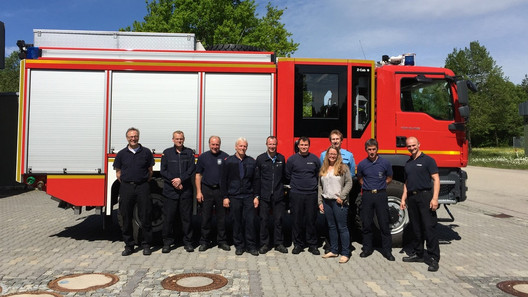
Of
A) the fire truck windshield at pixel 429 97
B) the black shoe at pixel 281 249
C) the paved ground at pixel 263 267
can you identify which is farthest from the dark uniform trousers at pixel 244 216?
the fire truck windshield at pixel 429 97

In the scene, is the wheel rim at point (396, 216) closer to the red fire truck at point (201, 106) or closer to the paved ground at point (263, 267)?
the red fire truck at point (201, 106)

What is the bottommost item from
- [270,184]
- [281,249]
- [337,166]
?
[281,249]

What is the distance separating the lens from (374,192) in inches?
229

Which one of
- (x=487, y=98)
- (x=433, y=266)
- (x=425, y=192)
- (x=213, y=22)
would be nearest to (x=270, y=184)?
(x=425, y=192)

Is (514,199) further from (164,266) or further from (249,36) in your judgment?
(249,36)

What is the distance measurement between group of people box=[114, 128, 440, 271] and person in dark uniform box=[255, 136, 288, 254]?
14 mm

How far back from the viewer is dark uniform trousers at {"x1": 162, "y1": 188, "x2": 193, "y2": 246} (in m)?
6.10

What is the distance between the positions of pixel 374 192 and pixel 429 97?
6.84 feet

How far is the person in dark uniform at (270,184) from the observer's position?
5930 millimetres

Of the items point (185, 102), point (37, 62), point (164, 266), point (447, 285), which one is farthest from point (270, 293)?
point (37, 62)

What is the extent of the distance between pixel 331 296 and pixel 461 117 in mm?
3943

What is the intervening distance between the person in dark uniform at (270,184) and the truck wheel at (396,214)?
1760 mm

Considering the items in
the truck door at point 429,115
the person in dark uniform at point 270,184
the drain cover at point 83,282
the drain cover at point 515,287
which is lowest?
the drain cover at point 515,287

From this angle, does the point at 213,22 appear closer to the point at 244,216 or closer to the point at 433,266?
the point at 244,216
